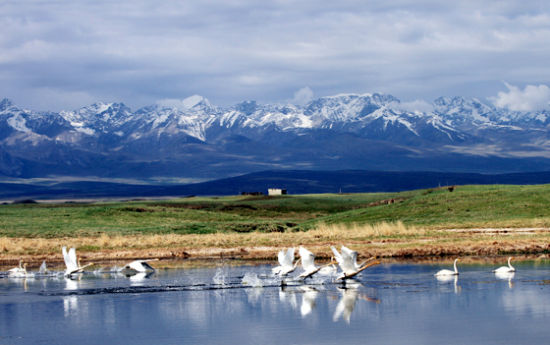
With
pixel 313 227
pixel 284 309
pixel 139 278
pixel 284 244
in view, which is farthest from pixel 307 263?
pixel 313 227

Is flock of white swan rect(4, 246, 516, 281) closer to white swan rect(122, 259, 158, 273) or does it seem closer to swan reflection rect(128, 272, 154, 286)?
swan reflection rect(128, 272, 154, 286)

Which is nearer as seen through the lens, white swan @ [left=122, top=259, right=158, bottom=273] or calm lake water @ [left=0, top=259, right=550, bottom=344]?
calm lake water @ [left=0, top=259, right=550, bottom=344]

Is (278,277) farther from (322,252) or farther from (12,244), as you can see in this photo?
(12,244)

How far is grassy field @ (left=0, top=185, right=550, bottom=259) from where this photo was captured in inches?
1949

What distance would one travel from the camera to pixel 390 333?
22328mm

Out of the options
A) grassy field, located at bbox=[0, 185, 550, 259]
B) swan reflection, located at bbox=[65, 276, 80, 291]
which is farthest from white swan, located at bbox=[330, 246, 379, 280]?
grassy field, located at bbox=[0, 185, 550, 259]

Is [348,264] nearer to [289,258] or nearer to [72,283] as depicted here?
[289,258]

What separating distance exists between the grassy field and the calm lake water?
12.5 metres

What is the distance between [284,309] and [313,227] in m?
40.0

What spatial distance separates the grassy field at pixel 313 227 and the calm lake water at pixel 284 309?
1254 centimetres

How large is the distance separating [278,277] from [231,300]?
211 inches

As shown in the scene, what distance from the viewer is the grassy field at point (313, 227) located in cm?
4950

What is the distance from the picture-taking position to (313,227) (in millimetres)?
66625

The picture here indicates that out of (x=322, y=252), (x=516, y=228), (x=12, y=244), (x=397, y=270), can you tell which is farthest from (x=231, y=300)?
(x=516, y=228)
